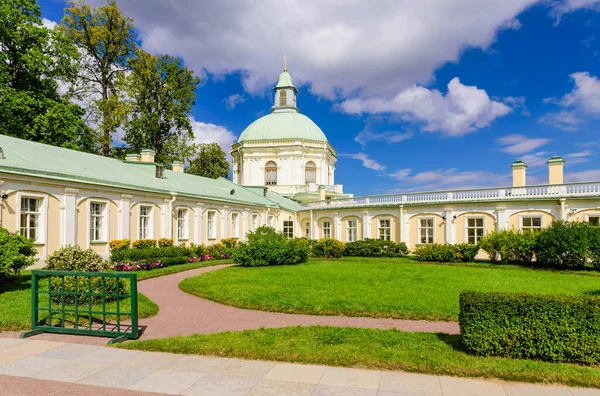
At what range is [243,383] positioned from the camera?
5129mm

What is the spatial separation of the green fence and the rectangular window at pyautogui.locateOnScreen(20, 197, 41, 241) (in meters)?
4.90

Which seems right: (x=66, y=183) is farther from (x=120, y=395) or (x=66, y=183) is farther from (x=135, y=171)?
(x=120, y=395)

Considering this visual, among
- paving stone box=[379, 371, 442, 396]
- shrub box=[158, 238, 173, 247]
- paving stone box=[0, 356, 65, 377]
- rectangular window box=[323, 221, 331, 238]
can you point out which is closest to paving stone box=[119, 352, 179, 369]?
paving stone box=[0, 356, 65, 377]

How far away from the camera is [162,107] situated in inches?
1511

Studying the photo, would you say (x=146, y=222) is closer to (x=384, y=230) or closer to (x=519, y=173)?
(x=384, y=230)

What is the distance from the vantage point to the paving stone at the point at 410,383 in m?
4.84

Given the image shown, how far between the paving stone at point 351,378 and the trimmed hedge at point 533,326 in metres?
1.80

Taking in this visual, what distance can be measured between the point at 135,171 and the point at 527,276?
21435 mm

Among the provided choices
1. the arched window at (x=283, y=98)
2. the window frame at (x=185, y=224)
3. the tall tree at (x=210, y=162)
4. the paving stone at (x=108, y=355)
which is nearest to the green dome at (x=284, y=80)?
the arched window at (x=283, y=98)

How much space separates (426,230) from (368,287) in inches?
621

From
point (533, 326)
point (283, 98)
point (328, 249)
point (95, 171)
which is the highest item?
point (283, 98)

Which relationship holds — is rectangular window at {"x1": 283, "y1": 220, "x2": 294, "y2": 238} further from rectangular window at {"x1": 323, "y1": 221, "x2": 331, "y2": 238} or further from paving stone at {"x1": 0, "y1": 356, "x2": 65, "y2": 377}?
paving stone at {"x1": 0, "y1": 356, "x2": 65, "y2": 377}

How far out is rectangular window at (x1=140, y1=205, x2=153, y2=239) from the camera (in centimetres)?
2178

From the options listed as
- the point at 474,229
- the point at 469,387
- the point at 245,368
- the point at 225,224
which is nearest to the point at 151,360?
the point at 245,368
